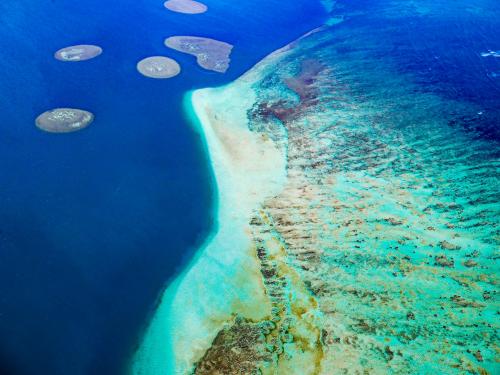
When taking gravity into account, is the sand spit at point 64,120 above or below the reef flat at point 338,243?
below

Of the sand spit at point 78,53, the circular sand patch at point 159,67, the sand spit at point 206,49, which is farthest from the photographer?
the sand spit at point 206,49

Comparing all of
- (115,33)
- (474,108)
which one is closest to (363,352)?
(474,108)

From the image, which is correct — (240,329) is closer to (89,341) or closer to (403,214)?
(89,341)

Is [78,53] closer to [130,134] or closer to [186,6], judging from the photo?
[130,134]

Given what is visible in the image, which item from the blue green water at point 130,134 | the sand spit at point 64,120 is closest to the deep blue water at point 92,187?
the blue green water at point 130,134

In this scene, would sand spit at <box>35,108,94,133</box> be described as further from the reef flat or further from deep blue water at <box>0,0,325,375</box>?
the reef flat

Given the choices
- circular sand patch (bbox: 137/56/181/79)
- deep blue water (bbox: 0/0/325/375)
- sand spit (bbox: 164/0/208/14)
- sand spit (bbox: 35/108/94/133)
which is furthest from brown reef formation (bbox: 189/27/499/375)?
sand spit (bbox: 164/0/208/14)

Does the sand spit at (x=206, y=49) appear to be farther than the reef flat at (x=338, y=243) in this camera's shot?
Yes

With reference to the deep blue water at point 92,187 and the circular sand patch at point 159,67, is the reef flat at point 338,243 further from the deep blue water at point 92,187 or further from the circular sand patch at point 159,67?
the circular sand patch at point 159,67
